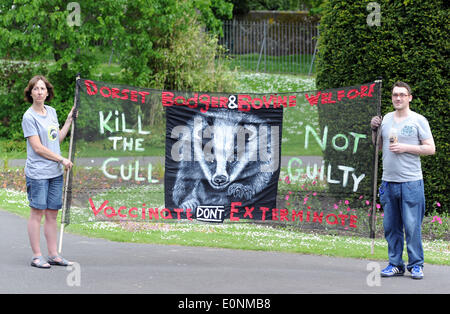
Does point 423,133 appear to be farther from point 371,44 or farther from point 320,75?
point 320,75

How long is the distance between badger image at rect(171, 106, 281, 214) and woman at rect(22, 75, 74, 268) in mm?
1489

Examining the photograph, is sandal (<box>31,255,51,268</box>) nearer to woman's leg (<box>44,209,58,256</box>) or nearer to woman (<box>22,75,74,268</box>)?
woman (<box>22,75,74,268</box>)

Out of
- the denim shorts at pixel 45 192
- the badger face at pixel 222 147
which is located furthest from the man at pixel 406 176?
the denim shorts at pixel 45 192

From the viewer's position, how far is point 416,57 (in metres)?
11.2

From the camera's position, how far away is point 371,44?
11.5 m

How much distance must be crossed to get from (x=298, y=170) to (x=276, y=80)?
23.3 metres

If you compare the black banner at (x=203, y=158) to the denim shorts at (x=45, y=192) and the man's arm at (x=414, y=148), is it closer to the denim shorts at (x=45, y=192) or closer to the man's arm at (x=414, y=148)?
the denim shorts at (x=45, y=192)

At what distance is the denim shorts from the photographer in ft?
25.1

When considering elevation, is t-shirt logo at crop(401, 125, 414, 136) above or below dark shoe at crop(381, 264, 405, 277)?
above

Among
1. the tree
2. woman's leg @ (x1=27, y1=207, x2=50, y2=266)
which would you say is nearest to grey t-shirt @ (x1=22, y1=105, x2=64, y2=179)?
woman's leg @ (x1=27, y1=207, x2=50, y2=266)

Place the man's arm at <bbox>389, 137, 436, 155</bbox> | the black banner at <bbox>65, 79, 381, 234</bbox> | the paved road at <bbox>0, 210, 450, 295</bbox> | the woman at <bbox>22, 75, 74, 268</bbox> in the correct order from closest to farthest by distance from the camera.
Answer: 1. the paved road at <bbox>0, 210, 450, 295</bbox>
2. the man's arm at <bbox>389, 137, 436, 155</bbox>
3. the woman at <bbox>22, 75, 74, 268</bbox>
4. the black banner at <bbox>65, 79, 381, 234</bbox>

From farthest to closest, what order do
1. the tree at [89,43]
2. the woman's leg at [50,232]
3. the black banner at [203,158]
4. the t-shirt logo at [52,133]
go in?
the tree at [89,43] < the black banner at [203,158] < the woman's leg at [50,232] < the t-shirt logo at [52,133]

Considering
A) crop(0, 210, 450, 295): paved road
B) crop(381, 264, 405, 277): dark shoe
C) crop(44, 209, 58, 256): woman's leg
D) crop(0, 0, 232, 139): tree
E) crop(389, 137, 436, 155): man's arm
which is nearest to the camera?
crop(0, 210, 450, 295): paved road

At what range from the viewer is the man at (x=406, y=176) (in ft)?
24.6
